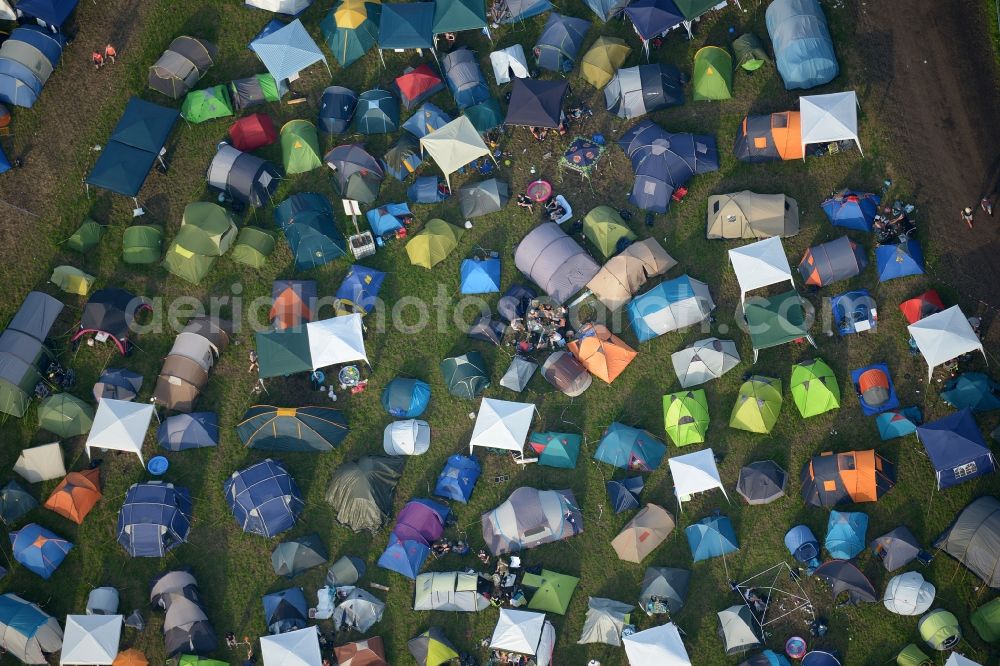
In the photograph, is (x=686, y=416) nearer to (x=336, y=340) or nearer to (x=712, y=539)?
(x=712, y=539)

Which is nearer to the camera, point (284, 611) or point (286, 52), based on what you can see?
point (284, 611)

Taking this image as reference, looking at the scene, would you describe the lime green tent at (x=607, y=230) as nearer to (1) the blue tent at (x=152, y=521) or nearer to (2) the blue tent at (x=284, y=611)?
(2) the blue tent at (x=284, y=611)

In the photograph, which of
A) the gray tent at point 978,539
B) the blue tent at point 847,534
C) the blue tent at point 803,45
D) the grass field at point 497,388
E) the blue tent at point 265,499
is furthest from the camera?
the blue tent at point 803,45

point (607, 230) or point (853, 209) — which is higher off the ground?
point (853, 209)

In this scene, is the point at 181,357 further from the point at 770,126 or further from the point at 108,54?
the point at 770,126

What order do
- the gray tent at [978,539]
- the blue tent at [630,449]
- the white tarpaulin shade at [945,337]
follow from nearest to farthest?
the gray tent at [978,539] < the white tarpaulin shade at [945,337] < the blue tent at [630,449]

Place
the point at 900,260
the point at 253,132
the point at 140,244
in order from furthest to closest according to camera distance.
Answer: the point at 253,132 → the point at 140,244 → the point at 900,260

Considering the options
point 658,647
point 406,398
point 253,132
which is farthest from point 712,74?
point 658,647

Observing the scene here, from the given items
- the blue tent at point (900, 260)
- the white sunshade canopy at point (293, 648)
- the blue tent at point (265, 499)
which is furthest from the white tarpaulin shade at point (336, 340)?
the blue tent at point (900, 260)
